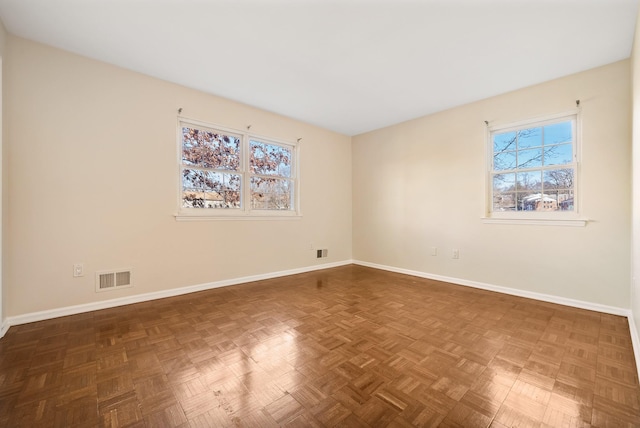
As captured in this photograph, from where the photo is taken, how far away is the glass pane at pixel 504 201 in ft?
11.5

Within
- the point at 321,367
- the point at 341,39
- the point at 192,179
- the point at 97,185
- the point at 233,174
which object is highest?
the point at 341,39

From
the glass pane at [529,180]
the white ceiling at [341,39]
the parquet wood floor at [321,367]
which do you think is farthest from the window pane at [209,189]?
the glass pane at [529,180]

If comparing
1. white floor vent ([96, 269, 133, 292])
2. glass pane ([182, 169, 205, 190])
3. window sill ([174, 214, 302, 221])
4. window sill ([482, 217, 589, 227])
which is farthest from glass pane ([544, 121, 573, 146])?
white floor vent ([96, 269, 133, 292])

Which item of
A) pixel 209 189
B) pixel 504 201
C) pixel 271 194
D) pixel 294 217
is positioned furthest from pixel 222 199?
pixel 504 201

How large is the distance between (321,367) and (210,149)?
3.05 metres

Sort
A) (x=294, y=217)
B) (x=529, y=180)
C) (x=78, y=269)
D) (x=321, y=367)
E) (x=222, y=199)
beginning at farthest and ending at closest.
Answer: (x=294, y=217) → (x=222, y=199) → (x=529, y=180) → (x=78, y=269) → (x=321, y=367)

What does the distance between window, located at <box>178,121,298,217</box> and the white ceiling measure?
0.69 meters

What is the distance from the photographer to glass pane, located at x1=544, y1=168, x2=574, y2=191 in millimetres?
3057

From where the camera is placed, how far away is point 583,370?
1757 mm

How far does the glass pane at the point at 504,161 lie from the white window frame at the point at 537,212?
0.05 m

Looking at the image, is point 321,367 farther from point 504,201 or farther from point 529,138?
point 529,138

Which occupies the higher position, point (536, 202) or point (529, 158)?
point (529, 158)

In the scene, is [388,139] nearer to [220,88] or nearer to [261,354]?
[220,88]

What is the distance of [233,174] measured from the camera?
3.85 m
